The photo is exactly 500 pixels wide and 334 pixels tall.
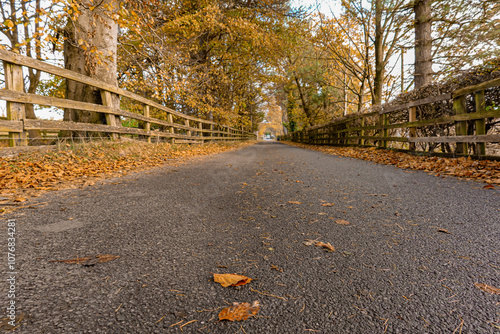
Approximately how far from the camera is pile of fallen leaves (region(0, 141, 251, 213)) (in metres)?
3.00

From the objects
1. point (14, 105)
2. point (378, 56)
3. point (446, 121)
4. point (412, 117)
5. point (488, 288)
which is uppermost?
point (378, 56)

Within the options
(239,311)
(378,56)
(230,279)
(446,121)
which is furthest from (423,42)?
(239,311)

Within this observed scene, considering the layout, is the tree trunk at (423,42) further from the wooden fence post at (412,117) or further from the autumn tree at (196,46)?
the autumn tree at (196,46)

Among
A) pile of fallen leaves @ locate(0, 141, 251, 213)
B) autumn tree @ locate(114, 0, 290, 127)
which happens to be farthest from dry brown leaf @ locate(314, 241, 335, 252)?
autumn tree @ locate(114, 0, 290, 127)

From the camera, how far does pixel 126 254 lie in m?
1.47

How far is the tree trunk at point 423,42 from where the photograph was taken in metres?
8.12

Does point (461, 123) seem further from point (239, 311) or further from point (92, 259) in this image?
point (92, 259)

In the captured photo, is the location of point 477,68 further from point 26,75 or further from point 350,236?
point 26,75

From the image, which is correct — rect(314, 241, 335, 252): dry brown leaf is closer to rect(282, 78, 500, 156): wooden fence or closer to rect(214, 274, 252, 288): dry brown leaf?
rect(214, 274, 252, 288): dry brown leaf

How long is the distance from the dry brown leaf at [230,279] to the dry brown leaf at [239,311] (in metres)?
0.15

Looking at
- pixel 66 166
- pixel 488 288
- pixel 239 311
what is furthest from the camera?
pixel 66 166

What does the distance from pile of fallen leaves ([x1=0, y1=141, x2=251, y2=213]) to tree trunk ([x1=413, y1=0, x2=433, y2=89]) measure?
9067mm

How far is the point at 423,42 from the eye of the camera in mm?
8156

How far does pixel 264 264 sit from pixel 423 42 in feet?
33.5
